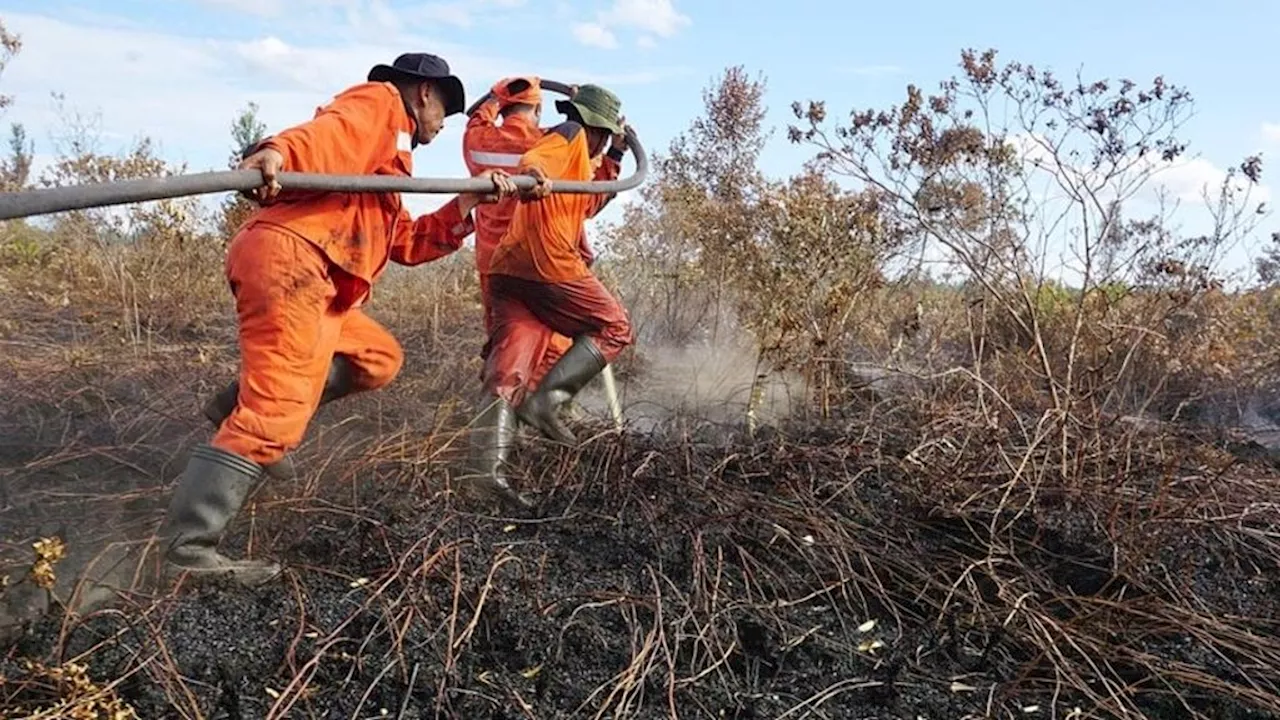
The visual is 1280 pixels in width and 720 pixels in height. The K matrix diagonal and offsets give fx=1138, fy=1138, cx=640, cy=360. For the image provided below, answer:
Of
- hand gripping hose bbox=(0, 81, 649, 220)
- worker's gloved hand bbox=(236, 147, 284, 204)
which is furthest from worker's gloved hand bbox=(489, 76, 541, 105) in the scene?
worker's gloved hand bbox=(236, 147, 284, 204)

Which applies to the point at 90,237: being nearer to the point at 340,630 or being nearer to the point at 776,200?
the point at 776,200

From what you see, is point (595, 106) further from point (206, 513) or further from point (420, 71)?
point (206, 513)

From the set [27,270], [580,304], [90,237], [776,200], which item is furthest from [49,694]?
[27,270]

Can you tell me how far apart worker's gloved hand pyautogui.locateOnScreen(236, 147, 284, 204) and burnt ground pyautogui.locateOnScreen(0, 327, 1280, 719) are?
101 cm

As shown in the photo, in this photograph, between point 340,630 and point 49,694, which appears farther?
point 340,630

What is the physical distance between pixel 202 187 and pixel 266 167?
26 centimetres

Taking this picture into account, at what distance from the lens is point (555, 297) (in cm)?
466

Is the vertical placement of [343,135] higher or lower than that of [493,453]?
higher

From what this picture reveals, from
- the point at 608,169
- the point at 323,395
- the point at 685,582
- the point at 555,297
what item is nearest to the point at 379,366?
the point at 323,395

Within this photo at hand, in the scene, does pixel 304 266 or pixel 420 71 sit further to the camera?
pixel 420 71

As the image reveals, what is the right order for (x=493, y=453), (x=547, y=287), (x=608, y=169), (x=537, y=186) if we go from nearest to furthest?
(x=537, y=186)
(x=493, y=453)
(x=547, y=287)
(x=608, y=169)

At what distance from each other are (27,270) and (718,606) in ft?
24.1

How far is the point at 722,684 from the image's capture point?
278cm

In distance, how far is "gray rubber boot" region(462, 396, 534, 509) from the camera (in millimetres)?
3975
